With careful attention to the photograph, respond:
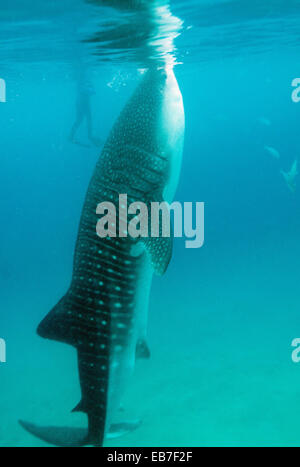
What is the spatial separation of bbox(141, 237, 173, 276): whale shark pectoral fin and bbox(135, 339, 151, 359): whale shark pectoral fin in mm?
533

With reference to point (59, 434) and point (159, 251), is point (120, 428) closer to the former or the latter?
point (59, 434)

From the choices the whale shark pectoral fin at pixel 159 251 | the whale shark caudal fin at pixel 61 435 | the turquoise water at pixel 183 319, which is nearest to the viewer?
the whale shark pectoral fin at pixel 159 251

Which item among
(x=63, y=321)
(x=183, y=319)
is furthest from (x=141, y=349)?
(x=183, y=319)

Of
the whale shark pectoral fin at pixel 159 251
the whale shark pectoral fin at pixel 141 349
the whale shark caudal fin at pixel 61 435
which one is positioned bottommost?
the whale shark caudal fin at pixel 61 435

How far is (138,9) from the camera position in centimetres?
975

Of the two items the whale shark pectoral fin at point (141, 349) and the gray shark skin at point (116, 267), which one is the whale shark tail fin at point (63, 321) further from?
the whale shark pectoral fin at point (141, 349)

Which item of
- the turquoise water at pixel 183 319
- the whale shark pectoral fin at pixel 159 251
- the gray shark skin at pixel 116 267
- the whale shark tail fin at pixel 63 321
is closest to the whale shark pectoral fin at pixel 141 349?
the gray shark skin at pixel 116 267

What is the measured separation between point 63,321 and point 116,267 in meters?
0.37

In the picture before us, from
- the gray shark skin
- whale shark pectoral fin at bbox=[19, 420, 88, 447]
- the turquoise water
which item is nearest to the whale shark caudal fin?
whale shark pectoral fin at bbox=[19, 420, 88, 447]

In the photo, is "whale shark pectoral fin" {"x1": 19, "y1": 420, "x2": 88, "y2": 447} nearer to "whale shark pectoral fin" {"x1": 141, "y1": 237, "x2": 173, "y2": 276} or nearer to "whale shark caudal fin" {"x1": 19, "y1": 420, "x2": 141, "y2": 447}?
"whale shark caudal fin" {"x1": 19, "y1": 420, "x2": 141, "y2": 447}

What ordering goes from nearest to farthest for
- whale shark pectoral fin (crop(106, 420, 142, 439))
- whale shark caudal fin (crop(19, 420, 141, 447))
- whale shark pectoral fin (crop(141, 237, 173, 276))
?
1. whale shark pectoral fin (crop(141, 237, 173, 276))
2. whale shark caudal fin (crop(19, 420, 141, 447))
3. whale shark pectoral fin (crop(106, 420, 142, 439))

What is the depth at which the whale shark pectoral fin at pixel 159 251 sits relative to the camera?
189cm

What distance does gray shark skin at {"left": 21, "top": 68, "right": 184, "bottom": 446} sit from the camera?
1914mm
